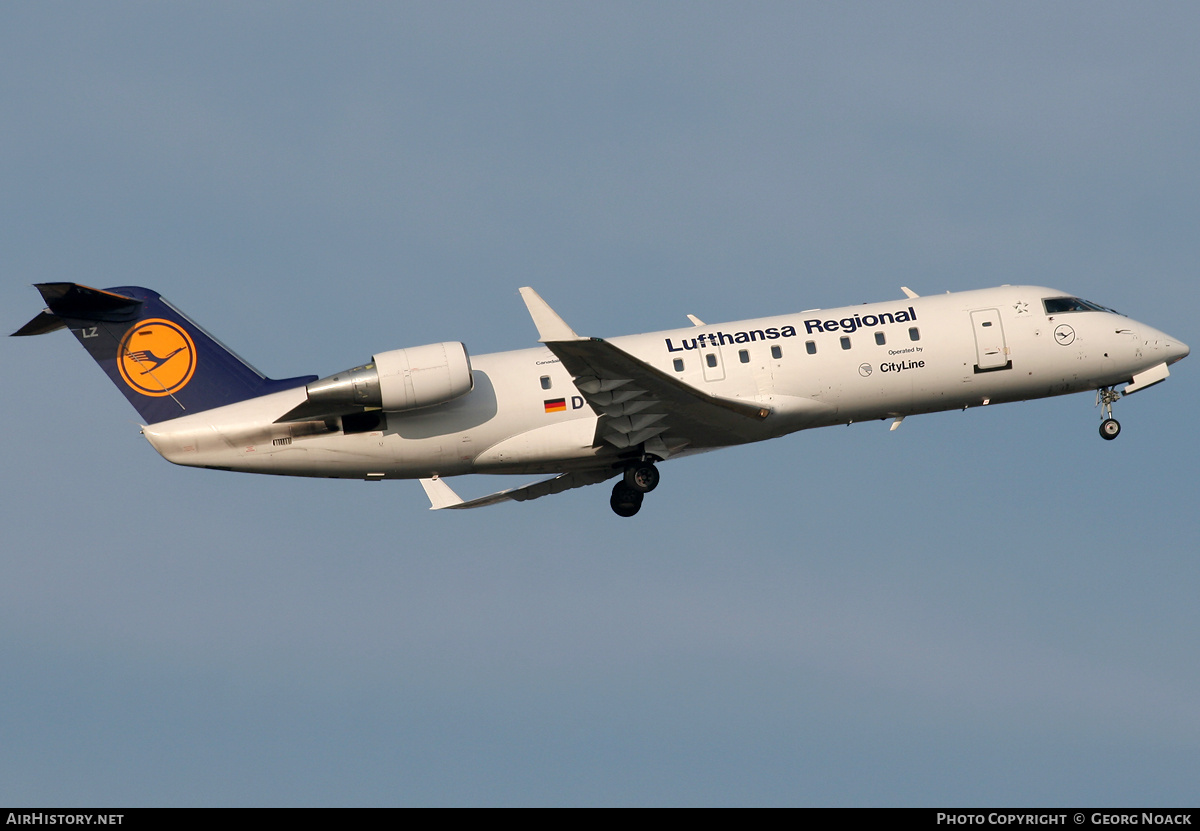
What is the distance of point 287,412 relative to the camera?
26.1 m

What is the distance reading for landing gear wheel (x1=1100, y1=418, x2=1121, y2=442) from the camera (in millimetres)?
29516

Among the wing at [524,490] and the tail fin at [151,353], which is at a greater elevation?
the tail fin at [151,353]

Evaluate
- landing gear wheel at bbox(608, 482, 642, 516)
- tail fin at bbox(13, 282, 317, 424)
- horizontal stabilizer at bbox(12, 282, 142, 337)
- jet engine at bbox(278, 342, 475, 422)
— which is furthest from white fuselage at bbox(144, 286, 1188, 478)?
horizontal stabilizer at bbox(12, 282, 142, 337)

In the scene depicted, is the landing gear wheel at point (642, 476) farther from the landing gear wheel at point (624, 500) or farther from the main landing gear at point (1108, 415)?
the main landing gear at point (1108, 415)

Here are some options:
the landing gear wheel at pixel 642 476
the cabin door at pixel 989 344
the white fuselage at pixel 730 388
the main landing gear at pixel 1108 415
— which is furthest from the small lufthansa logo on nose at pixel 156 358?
the main landing gear at pixel 1108 415

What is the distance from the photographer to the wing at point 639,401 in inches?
935

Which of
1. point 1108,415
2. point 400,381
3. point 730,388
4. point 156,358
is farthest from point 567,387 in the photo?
point 1108,415

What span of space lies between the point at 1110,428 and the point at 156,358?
20661 millimetres

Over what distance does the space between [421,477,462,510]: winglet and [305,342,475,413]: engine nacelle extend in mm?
3503

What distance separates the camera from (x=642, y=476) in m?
27.5

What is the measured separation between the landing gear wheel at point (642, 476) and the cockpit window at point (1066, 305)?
365 inches

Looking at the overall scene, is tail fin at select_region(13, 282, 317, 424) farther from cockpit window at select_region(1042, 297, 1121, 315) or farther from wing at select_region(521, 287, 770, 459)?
cockpit window at select_region(1042, 297, 1121, 315)
